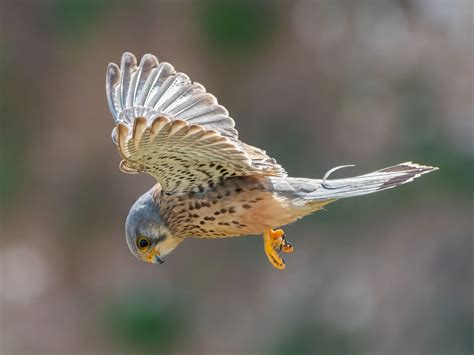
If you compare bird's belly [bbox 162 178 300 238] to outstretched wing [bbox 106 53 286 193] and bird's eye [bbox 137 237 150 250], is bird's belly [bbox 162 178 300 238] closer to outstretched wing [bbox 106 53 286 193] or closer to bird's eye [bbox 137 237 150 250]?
outstretched wing [bbox 106 53 286 193]

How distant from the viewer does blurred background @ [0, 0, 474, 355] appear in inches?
393

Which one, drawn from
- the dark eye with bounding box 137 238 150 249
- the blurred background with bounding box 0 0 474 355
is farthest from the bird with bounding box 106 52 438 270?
the blurred background with bounding box 0 0 474 355

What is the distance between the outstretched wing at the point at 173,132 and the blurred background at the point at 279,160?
5.03m

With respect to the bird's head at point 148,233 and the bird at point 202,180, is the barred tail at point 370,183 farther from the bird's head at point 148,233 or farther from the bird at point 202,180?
the bird's head at point 148,233

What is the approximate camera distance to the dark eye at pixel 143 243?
4969mm

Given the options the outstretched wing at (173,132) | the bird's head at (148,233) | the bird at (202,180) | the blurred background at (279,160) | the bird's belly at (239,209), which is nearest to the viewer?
the outstretched wing at (173,132)

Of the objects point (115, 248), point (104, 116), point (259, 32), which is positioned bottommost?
point (115, 248)

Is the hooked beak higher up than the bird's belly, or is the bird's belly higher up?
the bird's belly

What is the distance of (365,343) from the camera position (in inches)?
384

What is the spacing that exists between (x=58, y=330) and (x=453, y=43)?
4.81 metres

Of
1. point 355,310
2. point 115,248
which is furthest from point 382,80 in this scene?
point 115,248

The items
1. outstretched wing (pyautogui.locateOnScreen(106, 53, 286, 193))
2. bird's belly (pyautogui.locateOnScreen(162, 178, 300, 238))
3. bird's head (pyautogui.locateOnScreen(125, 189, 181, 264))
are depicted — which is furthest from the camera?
bird's head (pyautogui.locateOnScreen(125, 189, 181, 264))

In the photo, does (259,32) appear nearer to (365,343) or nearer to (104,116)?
(104,116)

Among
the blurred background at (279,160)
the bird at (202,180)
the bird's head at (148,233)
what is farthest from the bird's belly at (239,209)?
the blurred background at (279,160)
